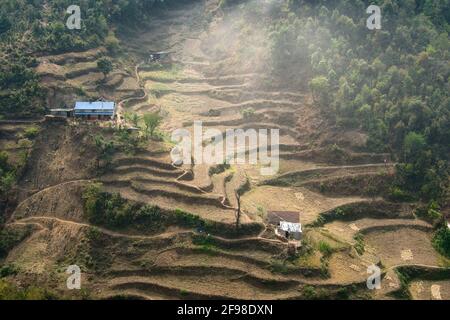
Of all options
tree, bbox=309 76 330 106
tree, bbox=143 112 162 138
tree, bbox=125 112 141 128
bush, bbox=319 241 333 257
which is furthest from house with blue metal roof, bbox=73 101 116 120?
bush, bbox=319 241 333 257

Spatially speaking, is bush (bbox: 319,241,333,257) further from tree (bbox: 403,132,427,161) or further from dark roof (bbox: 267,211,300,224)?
tree (bbox: 403,132,427,161)

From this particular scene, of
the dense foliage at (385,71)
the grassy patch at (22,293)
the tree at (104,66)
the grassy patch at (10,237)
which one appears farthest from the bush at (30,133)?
the dense foliage at (385,71)

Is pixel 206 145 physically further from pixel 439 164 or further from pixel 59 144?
pixel 439 164

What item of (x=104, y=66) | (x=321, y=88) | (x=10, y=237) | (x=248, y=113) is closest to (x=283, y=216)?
(x=248, y=113)

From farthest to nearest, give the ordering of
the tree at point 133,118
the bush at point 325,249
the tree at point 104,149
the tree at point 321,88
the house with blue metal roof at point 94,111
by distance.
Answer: the tree at point 321,88 → the tree at point 133,118 → the house with blue metal roof at point 94,111 → the tree at point 104,149 → the bush at point 325,249

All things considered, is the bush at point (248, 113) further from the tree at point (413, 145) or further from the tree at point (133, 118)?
the tree at point (413, 145)
